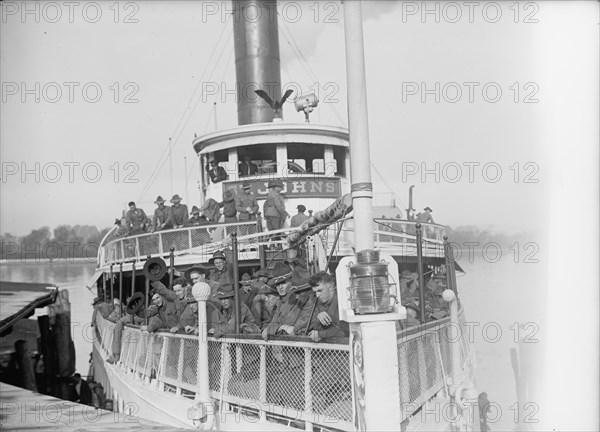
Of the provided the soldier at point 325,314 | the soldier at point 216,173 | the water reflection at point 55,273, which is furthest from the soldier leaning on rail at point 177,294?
the water reflection at point 55,273

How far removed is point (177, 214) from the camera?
44.2 feet

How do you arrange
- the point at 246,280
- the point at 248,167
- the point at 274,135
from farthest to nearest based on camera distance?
the point at 248,167 → the point at 274,135 → the point at 246,280

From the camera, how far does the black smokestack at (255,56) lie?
1614 cm

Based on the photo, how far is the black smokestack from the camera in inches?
635

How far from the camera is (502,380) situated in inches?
861

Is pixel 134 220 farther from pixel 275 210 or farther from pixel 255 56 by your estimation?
pixel 255 56

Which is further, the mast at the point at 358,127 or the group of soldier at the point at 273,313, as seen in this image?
the group of soldier at the point at 273,313

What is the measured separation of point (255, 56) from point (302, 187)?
4.52m

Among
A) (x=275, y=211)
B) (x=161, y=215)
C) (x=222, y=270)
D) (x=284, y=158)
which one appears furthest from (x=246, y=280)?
(x=284, y=158)

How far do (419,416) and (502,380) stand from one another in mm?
18054

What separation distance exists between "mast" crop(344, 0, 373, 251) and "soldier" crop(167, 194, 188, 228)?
9662 mm

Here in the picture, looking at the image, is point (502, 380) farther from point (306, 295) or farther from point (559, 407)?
point (306, 295)

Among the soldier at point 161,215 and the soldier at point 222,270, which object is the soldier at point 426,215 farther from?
the soldier at point 222,270

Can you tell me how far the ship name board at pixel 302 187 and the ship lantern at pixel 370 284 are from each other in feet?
32.4
